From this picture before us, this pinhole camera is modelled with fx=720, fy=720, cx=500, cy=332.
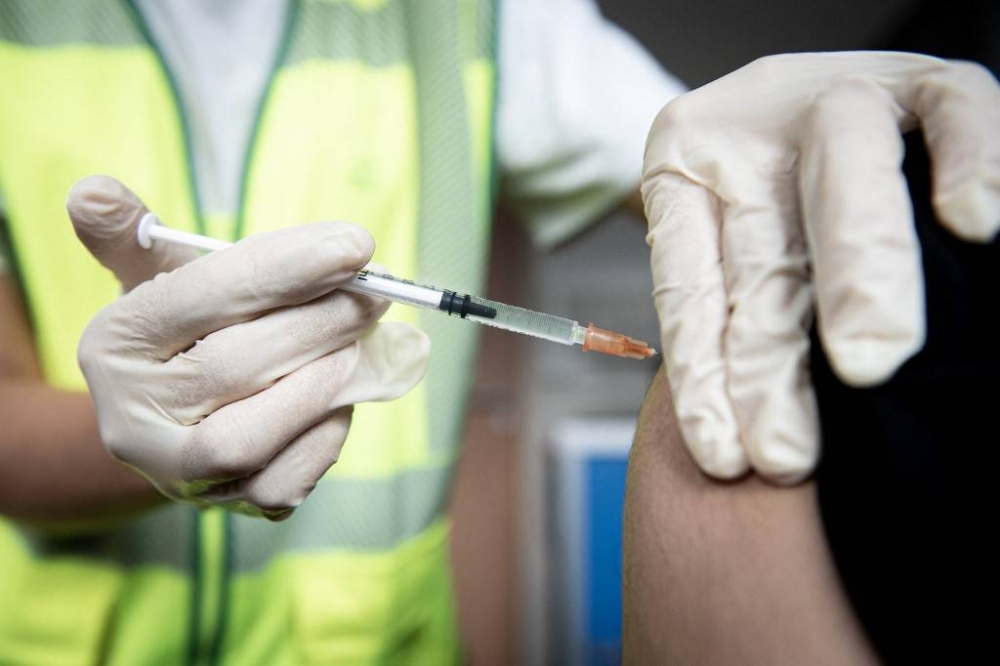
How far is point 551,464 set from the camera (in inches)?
66.9

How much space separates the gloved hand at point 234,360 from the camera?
1.97 ft

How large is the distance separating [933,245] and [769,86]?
8.5 inches

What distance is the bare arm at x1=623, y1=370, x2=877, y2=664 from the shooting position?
450mm

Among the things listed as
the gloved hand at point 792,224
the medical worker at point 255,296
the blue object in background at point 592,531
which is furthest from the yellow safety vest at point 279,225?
the blue object in background at point 592,531

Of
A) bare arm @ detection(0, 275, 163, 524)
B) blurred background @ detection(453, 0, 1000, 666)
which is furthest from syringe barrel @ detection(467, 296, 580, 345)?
blurred background @ detection(453, 0, 1000, 666)

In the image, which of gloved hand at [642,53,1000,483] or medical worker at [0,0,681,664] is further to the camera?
medical worker at [0,0,681,664]

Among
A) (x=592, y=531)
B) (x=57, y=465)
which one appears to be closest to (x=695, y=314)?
(x=57, y=465)

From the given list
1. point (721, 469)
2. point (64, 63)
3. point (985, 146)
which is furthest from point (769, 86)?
point (64, 63)

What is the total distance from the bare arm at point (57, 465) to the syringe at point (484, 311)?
0.28 m

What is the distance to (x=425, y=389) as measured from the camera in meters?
1.00

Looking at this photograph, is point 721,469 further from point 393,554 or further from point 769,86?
point 393,554

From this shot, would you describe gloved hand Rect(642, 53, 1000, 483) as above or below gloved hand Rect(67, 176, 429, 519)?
above

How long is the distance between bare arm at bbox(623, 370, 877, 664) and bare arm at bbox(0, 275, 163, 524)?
0.56m

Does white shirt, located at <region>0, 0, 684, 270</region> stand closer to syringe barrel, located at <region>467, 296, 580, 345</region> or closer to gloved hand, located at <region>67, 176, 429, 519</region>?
gloved hand, located at <region>67, 176, 429, 519</region>
